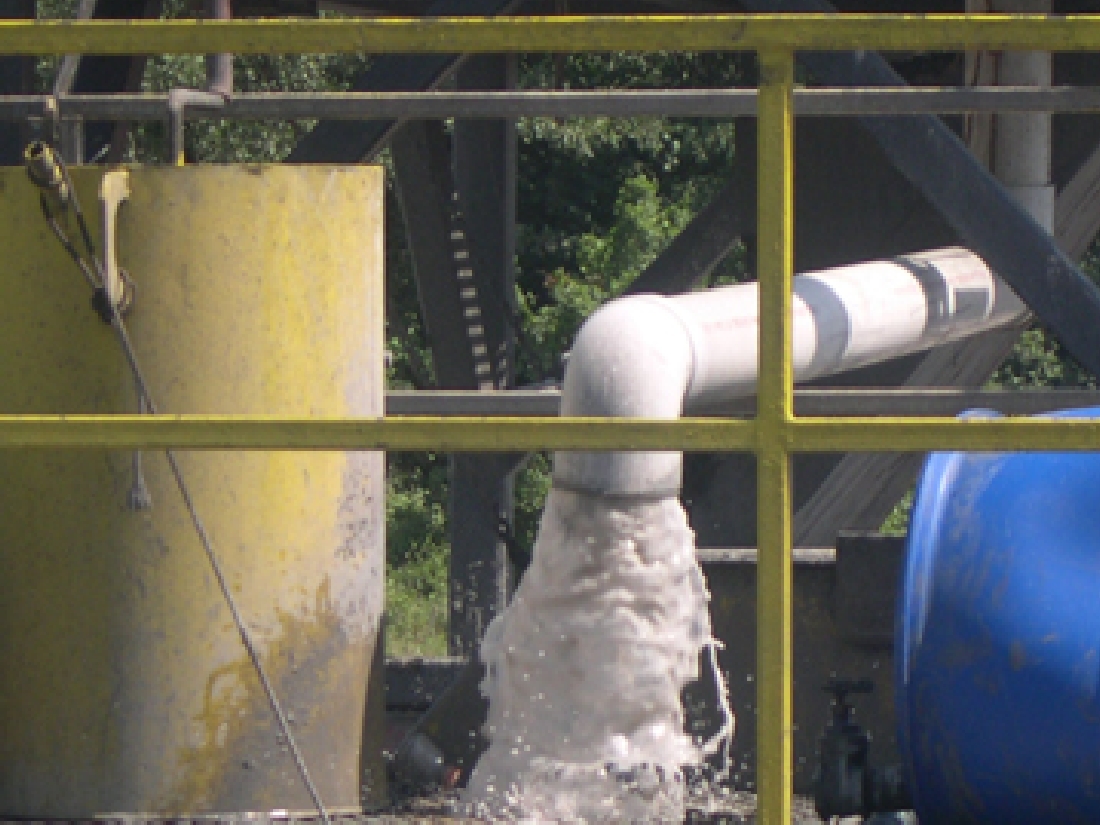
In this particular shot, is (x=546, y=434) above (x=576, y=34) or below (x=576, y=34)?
below

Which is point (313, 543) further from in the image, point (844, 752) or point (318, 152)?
point (318, 152)

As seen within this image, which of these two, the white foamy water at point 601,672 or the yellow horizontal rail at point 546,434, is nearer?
the yellow horizontal rail at point 546,434

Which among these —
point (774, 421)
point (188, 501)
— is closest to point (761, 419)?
point (774, 421)

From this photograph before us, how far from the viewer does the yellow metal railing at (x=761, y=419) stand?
2643 millimetres

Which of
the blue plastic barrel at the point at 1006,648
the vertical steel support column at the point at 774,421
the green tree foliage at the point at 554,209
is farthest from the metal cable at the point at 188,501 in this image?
the green tree foliage at the point at 554,209

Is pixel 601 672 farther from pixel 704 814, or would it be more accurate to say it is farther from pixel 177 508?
pixel 177 508

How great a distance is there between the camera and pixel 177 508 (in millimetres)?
3246

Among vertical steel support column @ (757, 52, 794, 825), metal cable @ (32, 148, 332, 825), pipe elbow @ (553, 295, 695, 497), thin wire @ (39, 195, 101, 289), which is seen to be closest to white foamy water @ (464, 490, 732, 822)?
pipe elbow @ (553, 295, 695, 497)

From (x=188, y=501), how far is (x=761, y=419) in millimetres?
1099

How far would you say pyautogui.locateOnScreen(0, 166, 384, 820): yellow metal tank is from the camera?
10.5ft

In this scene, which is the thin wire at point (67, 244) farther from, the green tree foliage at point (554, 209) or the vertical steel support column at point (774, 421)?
the green tree foliage at point (554, 209)

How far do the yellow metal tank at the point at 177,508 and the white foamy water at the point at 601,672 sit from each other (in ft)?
1.27

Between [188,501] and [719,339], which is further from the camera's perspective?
[719,339]

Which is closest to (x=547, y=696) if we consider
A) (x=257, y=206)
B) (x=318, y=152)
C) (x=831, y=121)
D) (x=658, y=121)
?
(x=257, y=206)
